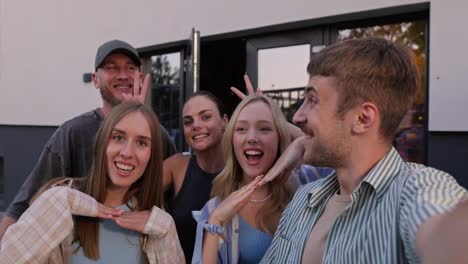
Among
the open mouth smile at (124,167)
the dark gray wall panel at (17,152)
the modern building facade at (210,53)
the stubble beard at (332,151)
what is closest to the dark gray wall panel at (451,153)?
the modern building facade at (210,53)

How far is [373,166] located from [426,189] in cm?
30

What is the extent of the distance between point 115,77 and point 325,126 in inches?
Result: 71.5

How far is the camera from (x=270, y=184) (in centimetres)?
230

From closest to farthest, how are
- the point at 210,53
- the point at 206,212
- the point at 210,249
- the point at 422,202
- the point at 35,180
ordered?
the point at 422,202 < the point at 210,249 < the point at 206,212 < the point at 35,180 < the point at 210,53

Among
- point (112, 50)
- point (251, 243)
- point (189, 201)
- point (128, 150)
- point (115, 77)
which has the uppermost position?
point (112, 50)

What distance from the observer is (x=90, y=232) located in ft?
6.04

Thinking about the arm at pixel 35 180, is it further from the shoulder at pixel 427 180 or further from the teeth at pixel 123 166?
the shoulder at pixel 427 180

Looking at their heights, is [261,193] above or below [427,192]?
below

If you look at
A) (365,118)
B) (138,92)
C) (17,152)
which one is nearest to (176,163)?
(138,92)

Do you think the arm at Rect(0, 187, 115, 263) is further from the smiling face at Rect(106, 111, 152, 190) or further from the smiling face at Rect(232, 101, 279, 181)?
the smiling face at Rect(232, 101, 279, 181)

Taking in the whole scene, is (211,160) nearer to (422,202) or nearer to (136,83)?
(136,83)

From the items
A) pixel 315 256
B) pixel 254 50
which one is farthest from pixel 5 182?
pixel 315 256

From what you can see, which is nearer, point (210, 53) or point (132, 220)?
point (132, 220)

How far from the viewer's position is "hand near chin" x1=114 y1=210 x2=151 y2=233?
1.84 m
